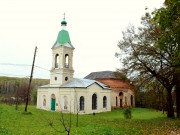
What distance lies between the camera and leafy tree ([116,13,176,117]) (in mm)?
22797

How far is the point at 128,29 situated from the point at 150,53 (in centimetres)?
424

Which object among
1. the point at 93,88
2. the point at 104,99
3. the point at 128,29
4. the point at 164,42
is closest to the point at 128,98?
the point at 104,99

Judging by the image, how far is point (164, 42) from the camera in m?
13.5

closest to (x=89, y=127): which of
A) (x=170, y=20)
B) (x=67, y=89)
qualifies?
(x=170, y=20)

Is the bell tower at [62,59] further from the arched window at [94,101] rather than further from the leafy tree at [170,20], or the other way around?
the leafy tree at [170,20]

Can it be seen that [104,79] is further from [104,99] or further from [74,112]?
[74,112]

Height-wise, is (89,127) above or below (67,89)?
below

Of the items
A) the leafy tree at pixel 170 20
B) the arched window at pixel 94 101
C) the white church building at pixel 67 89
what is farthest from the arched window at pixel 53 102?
the leafy tree at pixel 170 20

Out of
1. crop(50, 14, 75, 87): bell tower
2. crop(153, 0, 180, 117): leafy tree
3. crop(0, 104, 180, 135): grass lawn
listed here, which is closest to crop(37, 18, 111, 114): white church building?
crop(50, 14, 75, 87): bell tower

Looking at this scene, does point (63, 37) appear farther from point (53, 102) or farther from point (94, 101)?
point (94, 101)

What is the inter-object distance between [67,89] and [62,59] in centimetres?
562

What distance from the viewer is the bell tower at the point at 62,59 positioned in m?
36.3

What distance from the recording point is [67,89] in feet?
112

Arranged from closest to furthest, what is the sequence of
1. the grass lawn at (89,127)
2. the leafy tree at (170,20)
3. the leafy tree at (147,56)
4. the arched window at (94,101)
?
the leafy tree at (170,20) → the grass lawn at (89,127) → the leafy tree at (147,56) → the arched window at (94,101)
